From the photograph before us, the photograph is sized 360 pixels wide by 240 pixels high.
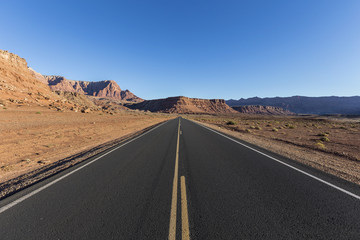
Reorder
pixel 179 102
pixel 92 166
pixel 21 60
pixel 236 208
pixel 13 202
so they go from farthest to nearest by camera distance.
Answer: pixel 179 102 → pixel 21 60 → pixel 92 166 → pixel 13 202 → pixel 236 208

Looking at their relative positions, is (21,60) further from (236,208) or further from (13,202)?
(236,208)

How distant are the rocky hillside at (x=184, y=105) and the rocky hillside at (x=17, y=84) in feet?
375

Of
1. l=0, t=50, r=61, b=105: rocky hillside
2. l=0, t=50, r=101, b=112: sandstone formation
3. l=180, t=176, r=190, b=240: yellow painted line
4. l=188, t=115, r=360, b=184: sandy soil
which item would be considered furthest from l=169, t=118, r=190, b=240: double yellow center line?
l=0, t=50, r=61, b=105: rocky hillside

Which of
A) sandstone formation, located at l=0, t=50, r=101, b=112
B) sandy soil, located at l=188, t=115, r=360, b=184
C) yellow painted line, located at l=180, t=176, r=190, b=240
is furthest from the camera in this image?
sandstone formation, located at l=0, t=50, r=101, b=112

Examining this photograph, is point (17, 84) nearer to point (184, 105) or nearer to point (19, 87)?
point (19, 87)

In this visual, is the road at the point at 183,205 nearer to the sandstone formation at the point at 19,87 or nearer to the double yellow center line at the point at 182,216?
the double yellow center line at the point at 182,216

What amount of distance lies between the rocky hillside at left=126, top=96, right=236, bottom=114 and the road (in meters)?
145

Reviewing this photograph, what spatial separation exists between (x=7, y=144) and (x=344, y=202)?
1494 centimetres

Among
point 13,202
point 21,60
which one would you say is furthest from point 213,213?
point 21,60

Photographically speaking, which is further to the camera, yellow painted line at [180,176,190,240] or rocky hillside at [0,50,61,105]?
rocky hillside at [0,50,61,105]

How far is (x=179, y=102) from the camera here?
16150 cm

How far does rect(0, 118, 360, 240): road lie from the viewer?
2508 millimetres

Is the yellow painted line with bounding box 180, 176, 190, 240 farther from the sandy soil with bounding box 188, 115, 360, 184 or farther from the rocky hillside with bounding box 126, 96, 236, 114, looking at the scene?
the rocky hillside with bounding box 126, 96, 236, 114

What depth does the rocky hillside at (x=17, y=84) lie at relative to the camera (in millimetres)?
28156
